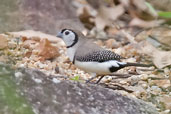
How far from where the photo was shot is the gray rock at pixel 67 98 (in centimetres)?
348

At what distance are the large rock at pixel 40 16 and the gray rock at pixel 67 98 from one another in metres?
2.91

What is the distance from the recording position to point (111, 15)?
7.98 metres

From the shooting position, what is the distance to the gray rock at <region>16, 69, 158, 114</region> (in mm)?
3477

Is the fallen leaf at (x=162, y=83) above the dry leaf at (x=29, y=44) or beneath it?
beneath

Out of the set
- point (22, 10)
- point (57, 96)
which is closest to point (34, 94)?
point (57, 96)

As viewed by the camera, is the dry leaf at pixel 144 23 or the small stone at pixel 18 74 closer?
the small stone at pixel 18 74

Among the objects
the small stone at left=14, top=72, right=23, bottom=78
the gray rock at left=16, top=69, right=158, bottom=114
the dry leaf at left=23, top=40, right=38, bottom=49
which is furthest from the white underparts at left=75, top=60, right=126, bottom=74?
the dry leaf at left=23, top=40, right=38, bottom=49

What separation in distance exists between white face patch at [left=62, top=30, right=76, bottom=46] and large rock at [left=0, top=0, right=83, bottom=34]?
166 cm

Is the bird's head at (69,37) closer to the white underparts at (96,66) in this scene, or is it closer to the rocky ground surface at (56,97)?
the white underparts at (96,66)

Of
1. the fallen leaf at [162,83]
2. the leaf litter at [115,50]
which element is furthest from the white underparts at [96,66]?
the fallen leaf at [162,83]

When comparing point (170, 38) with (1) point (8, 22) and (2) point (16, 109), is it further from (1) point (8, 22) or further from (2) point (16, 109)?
(2) point (16, 109)

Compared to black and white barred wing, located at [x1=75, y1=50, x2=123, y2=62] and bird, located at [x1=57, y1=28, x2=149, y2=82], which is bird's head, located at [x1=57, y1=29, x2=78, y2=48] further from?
black and white barred wing, located at [x1=75, y1=50, x2=123, y2=62]

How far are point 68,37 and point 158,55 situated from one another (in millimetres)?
1568

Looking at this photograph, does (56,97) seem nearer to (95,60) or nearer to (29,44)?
(95,60)
